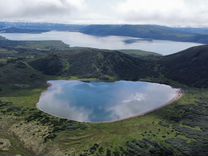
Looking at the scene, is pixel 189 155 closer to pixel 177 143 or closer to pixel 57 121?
pixel 177 143

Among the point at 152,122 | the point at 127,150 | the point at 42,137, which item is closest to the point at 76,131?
the point at 42,137

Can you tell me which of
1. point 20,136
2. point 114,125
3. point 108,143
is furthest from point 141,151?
point 20,136

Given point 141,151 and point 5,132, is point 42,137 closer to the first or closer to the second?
point 5,132

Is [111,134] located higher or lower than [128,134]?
lower

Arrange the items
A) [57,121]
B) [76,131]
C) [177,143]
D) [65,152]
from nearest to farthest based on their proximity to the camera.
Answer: [65,152] → [177,143] → [76,131] → [57,121]

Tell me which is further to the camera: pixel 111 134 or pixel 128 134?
pixel 111 134

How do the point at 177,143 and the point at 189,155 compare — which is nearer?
the point at 189,155

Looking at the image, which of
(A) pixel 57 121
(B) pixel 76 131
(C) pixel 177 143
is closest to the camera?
(C) pixel 177 143

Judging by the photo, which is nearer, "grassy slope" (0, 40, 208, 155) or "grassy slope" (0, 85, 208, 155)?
"grassy slope" (0, 40, 208, 155)

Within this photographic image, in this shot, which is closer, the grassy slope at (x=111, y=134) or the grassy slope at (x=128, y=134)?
the grassy slope at (x=111, y=134)
